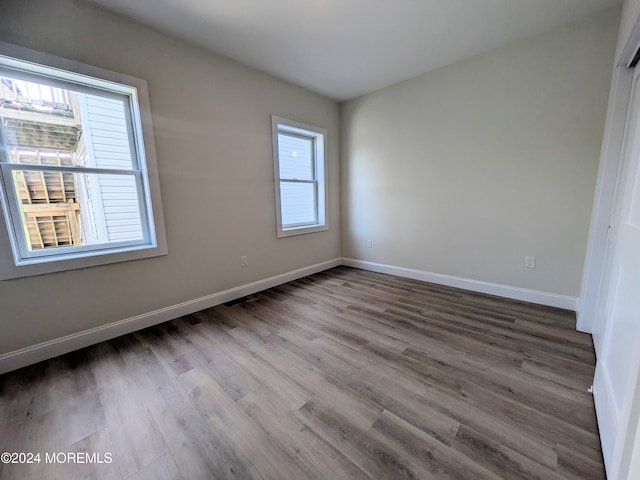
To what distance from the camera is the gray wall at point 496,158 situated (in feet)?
7.62

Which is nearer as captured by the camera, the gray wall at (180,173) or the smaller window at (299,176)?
the gray wall at (180,173)

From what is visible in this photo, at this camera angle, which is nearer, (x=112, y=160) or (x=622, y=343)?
(x=622, y=343)

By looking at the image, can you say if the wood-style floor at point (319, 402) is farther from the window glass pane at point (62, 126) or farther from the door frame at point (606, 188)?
the window glass pane at point (62, 126)

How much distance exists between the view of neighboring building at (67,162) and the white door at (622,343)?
3226 mm

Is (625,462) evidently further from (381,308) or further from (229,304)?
(229,304)

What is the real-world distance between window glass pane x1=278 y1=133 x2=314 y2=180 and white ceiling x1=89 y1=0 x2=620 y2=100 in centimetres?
87

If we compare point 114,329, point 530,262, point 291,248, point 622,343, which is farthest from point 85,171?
point 530,262

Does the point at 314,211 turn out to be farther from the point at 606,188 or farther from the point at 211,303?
the point at 606,188

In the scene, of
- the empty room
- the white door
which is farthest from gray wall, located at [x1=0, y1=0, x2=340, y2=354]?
the white door

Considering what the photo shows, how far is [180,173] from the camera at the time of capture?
2490 millimetres

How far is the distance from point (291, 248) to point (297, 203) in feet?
2.25

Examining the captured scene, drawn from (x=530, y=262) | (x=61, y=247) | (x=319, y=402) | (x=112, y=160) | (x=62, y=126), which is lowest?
(x=319, y=402)

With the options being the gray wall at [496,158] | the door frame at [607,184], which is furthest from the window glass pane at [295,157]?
the door frame at [607,184]

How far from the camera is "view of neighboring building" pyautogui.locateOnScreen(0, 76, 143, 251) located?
6.00 feet
